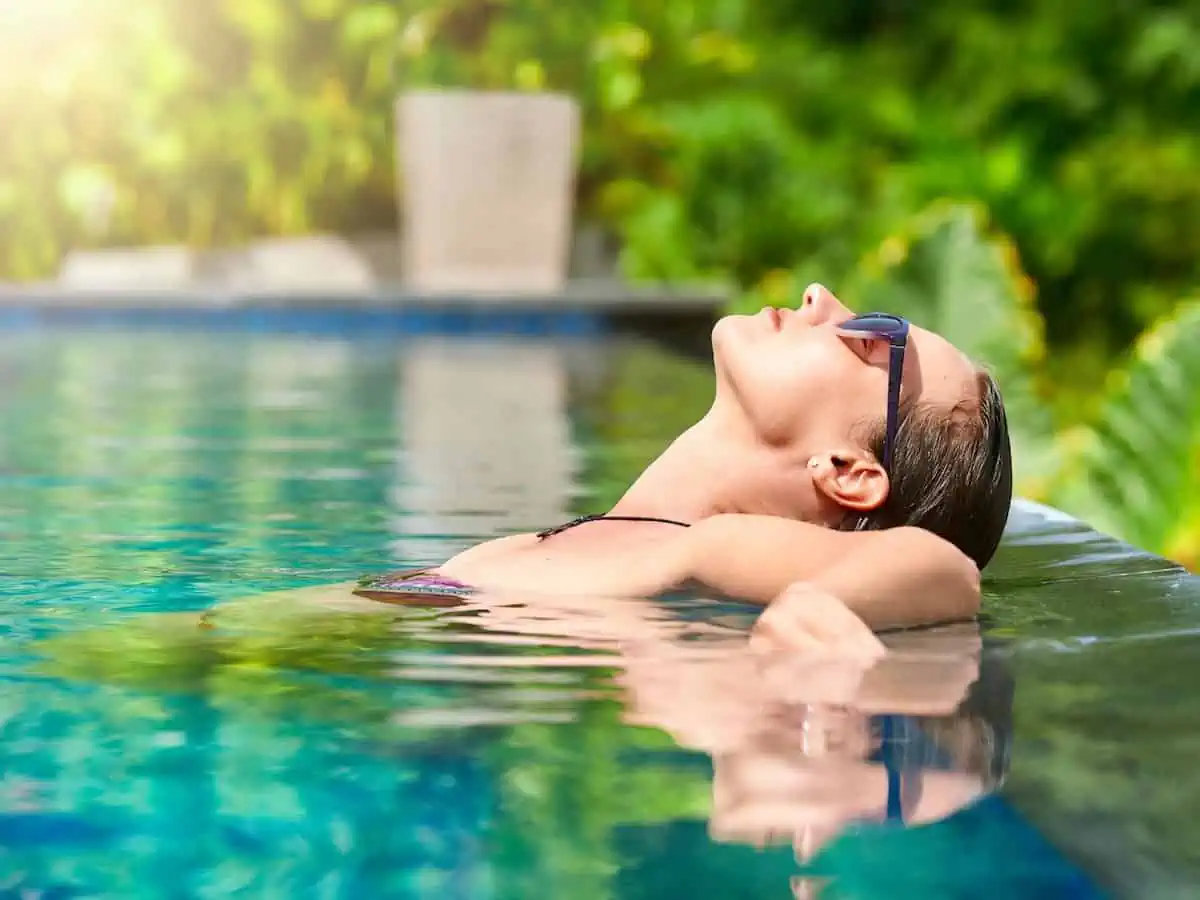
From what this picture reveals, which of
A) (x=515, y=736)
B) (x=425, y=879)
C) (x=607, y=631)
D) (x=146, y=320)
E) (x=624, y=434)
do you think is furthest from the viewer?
(x=146, y=320)

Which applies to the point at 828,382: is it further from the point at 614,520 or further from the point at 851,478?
the point at 614,520

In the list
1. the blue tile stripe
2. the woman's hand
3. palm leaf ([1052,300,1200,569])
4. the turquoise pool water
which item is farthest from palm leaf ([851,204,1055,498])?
the blue tile stripe

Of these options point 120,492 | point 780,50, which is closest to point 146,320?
point 780,50

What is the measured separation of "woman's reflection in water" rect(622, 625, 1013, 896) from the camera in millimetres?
1625

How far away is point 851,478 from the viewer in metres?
2.71

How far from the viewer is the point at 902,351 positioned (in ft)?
8.66

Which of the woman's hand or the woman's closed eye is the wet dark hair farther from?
the woman's hand

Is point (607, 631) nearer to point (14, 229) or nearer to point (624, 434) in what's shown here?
point (624, 434)

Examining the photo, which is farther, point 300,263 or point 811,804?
point 300,263

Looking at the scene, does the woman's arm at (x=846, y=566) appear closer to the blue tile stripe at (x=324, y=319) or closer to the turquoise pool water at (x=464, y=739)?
the turquoise pool water at (x=464, y=739)

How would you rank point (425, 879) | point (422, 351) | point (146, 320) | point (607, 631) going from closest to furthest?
point (425, 879) → point (607, 631) → point (422, 351) → point (146, 320)

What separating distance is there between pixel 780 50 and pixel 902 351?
9.97 metres

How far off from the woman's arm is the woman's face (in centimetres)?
17

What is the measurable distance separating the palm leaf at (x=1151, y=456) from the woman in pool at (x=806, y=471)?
153 cm
